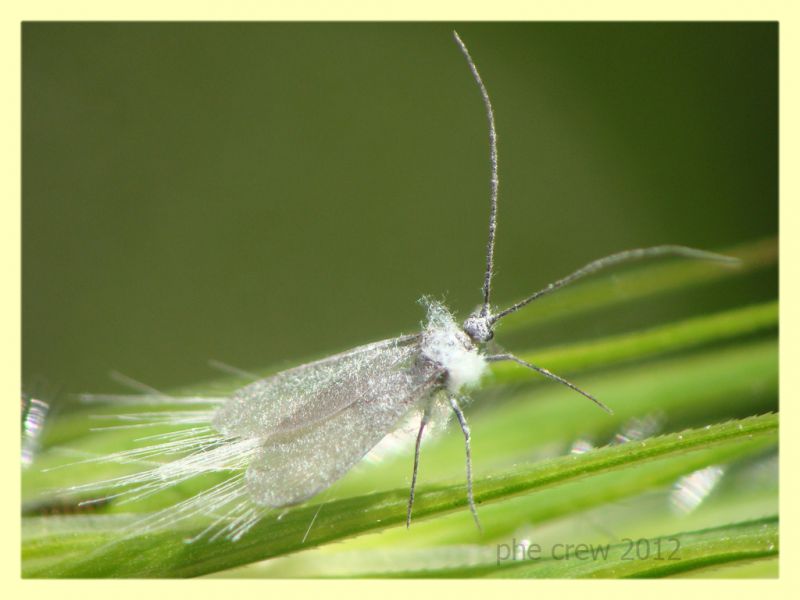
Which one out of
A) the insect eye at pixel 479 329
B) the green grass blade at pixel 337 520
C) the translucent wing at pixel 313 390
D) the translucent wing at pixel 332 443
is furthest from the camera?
the insect eye at pixel 479 329

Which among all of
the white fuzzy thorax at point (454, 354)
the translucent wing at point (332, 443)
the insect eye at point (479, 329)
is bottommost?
the translucent wing at point (332, 443)

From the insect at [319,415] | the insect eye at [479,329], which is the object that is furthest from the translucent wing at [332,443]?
the insect eye at [479,329]

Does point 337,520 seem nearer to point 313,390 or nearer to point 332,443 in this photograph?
point 332,443

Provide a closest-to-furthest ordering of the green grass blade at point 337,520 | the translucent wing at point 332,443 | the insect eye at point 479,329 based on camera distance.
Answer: the green grass blade at point 337,520
the translucent wing at point 332,443
the insect eye at point 479,329

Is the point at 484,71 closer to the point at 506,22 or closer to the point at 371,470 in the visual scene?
the point at 506,22

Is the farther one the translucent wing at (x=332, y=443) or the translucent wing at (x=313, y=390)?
the translucent wing at (x=313, y=390)

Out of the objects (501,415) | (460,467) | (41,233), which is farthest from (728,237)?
(41,233)

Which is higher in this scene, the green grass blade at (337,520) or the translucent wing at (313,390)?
the translucent wing at (313,390)

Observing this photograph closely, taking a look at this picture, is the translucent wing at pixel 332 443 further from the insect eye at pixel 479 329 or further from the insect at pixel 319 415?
the insect eye at pixel 479 329
